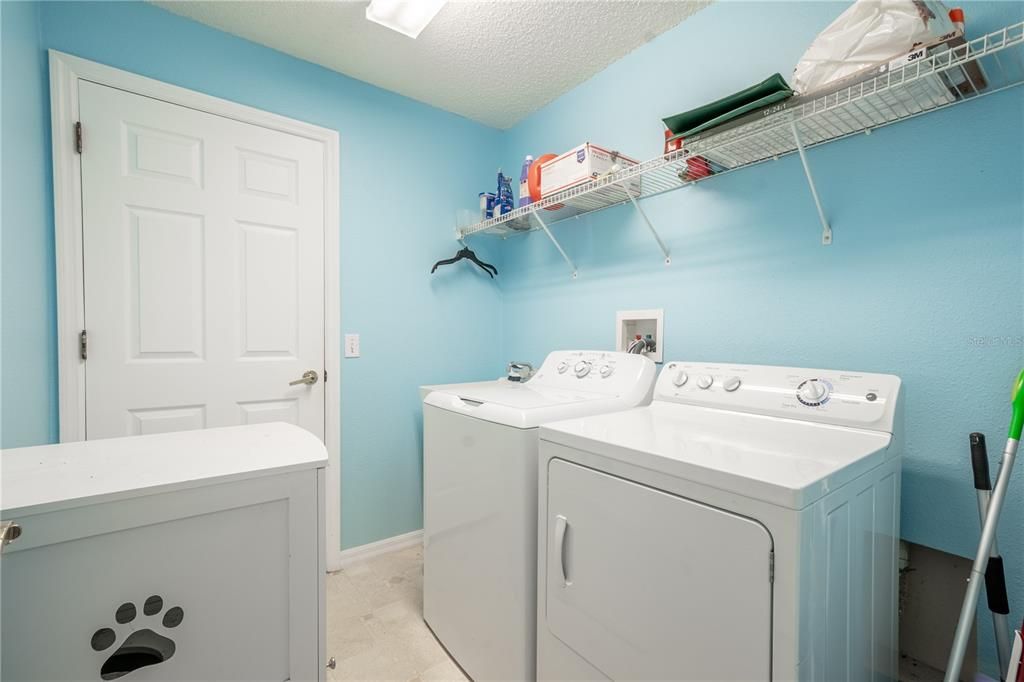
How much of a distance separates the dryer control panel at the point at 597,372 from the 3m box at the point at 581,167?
2.42ft

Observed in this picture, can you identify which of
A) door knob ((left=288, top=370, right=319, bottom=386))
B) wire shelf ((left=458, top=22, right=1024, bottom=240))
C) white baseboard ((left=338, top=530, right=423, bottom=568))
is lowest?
white baseboard ((left=338, top=530, right=423, bottom=568))

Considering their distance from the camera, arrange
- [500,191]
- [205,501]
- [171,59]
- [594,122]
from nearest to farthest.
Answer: [205,501] < [171,59] < [594,122] < [500,191]

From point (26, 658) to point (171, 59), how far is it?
2.16m

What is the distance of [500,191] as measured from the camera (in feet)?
8.22

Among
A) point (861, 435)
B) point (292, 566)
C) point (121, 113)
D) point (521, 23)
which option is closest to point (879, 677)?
point (861, 435)

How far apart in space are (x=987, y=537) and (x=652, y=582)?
69cm

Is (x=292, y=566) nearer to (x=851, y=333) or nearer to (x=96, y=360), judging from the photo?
(x=96, y=360)

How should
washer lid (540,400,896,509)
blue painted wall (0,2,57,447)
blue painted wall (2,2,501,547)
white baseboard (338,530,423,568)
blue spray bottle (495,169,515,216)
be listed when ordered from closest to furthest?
washer lid (540,400,896,509), blue painted wall (0,2,57,447), blue painted wall (2,2,501,547), white baseboard (338,530,423,568), blue spray bottle (495,169,515,216)

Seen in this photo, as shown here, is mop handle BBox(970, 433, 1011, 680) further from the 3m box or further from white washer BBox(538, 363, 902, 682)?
the 3m box

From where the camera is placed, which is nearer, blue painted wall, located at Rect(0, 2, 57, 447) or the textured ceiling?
blue painted wall, located at Rect(0, 2, 57, 447)

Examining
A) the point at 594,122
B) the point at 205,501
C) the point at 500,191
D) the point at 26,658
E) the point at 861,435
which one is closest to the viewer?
the point at 26,658

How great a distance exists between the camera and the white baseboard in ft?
7.48

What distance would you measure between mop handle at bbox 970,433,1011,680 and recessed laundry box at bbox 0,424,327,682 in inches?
59.1

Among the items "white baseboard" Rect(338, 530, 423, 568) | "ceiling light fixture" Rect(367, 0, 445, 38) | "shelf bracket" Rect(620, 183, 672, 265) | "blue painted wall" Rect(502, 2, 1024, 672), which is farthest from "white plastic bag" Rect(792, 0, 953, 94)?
"white baseboard" Rect(338, 530, 423, 568)
